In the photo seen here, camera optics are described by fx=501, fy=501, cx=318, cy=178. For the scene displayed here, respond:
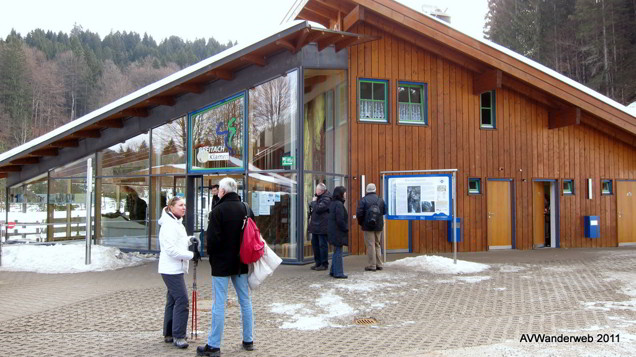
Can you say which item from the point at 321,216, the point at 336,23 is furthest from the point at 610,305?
the point at 336,23

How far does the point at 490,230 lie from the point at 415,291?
6.98 meters

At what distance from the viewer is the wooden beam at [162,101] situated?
12.3 meters

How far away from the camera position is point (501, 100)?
14.4 m

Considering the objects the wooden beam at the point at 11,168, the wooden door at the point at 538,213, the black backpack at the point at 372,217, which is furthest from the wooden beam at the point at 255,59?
the wooden door at the point at 538,213

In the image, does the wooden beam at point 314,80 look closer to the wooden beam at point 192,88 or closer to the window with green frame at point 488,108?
the wooden beam at point 192,88

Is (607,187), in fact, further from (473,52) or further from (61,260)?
(61,260)

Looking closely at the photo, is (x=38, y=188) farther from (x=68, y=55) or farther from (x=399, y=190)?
(x=68, y=55)

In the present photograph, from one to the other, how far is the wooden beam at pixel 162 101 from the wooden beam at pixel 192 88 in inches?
26.6

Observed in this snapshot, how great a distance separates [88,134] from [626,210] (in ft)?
53.5

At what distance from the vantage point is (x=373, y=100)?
13.1m

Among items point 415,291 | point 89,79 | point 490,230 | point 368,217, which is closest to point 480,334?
point 415,291

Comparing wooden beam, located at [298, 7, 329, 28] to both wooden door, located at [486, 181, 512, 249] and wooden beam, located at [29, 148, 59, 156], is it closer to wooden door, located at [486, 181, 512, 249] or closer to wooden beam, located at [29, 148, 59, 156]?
wooden door, located at [486, 181, 512, 249]

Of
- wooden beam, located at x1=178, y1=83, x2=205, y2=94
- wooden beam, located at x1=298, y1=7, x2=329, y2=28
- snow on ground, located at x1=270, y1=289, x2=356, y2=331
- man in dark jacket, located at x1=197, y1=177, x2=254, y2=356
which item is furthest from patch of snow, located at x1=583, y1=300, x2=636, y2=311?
wooden beam, located at x1=298, y1=7, x2=329, y2=28

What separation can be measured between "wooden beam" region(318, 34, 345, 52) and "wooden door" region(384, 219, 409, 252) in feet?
15.9
